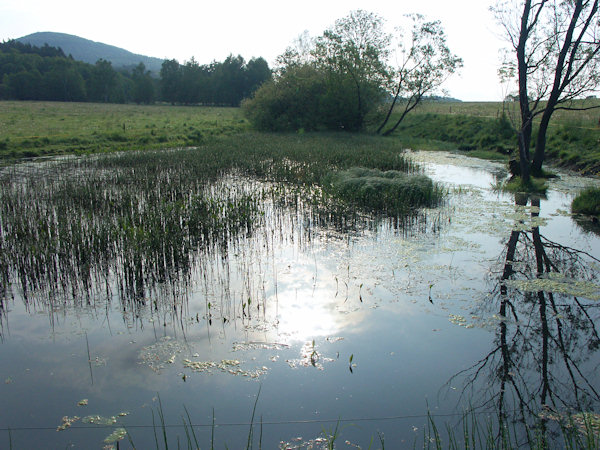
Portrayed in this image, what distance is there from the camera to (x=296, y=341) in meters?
5.10

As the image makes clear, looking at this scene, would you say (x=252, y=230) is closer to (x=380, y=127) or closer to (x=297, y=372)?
(x=297, y=372)

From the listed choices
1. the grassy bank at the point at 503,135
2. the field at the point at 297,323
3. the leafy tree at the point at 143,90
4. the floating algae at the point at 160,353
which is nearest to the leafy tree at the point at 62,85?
the leafy tree at the point at 143,90

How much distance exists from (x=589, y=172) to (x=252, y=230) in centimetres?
1475

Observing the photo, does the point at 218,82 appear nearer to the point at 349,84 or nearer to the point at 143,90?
the point at 143,90

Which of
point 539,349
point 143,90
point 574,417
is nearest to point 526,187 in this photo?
point 539,349

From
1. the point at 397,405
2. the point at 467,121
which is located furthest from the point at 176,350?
the point at 467,121

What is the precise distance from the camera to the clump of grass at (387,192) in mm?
11414

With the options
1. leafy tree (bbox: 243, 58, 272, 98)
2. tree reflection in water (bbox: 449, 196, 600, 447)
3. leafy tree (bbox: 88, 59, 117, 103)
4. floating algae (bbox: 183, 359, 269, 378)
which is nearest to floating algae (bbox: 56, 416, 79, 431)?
floating algae (bbox: 183, 359, 269, 378)

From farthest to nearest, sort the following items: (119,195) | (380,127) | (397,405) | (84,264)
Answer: (380,127) < (119,195) < (84,264) < (397,405)

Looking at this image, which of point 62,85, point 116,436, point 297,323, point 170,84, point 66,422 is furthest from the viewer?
point 170,84

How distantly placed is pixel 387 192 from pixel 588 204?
205 inches

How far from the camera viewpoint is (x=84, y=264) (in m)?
6.96

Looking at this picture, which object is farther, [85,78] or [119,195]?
[85,78]

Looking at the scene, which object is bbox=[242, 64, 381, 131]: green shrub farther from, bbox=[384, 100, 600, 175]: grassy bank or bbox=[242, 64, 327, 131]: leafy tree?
bbox=[384, 100, 600, 175]: grassy bank
